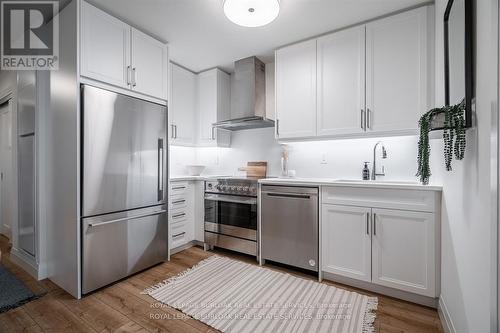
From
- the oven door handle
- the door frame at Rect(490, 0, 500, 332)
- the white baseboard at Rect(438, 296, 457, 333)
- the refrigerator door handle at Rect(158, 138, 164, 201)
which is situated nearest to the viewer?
the door frame at Rect(490, 0, 500, 332)

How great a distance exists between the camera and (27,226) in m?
2.57

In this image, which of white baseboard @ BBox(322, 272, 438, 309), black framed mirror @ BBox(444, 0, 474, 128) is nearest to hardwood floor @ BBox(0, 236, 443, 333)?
white baseboard @ BBox(322, 272, 438, 309)

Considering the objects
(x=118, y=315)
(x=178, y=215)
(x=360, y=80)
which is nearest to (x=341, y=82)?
(x=360, y=80)

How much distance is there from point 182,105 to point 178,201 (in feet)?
4.65

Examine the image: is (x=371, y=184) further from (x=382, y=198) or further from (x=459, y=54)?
(x=459, y=54)

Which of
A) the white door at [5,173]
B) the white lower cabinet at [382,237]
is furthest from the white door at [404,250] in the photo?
the white door at [5,173]

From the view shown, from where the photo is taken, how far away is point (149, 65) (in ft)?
8.51

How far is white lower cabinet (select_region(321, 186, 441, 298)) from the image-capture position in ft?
6.07

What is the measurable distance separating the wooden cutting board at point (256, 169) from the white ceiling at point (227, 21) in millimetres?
1494

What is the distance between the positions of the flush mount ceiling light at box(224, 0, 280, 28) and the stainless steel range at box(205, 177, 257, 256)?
1.61 metres

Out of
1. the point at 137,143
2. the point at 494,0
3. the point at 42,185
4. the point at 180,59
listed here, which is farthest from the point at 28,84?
the point at 494,0

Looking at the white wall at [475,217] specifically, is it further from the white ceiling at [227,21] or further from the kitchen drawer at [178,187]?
the kitchen drawer at [178,187]

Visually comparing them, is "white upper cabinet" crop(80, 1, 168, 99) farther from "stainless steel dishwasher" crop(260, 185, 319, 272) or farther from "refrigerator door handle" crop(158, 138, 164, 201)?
"stainless steel dishwasher" crop(260, 185, 319, 272)

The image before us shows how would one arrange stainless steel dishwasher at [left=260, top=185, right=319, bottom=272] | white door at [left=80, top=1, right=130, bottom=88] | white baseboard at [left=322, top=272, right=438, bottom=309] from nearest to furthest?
white baseboard at [left=322, top=272, right=438, bottom=309]
white door at [left=80, top=1, right=130, bottom=88]
stainless steel dishwasher at [left=260, top=185, right=319, bottom=272]
